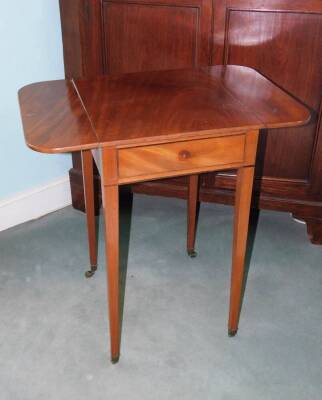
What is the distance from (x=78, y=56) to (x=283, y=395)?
1394 mm

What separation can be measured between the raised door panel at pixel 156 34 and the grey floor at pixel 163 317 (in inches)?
28.2

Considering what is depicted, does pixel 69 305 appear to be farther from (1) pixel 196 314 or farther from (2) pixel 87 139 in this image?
(2) pixel 87 139

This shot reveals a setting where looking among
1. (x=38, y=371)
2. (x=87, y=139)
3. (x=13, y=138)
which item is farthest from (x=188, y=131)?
(x=13, y=138)

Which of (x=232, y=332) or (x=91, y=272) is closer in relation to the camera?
(x=232, y=332)

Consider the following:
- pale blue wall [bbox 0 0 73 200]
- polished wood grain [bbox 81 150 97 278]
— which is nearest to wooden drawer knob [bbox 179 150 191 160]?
polished wood grain [bbox 81 150 97 278]

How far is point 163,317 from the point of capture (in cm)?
172

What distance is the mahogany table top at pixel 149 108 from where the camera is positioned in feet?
3.85

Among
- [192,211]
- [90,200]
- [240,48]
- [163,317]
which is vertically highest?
[240,48]

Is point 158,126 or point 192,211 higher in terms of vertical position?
point 158,126

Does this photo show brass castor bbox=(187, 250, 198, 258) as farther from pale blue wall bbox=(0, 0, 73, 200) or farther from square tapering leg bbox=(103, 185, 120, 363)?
pale blue wall bbox=(0, 0, 73, 200)

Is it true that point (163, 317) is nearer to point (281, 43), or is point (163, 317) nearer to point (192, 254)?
point (192, 254)

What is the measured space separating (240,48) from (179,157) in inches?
29.4

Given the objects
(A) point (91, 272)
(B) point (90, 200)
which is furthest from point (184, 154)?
(A) point (91, 272)

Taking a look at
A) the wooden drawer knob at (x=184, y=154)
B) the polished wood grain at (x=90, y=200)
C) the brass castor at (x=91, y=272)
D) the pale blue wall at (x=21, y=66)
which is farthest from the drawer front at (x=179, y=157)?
the pale blue wall at (x=21, y=66)
